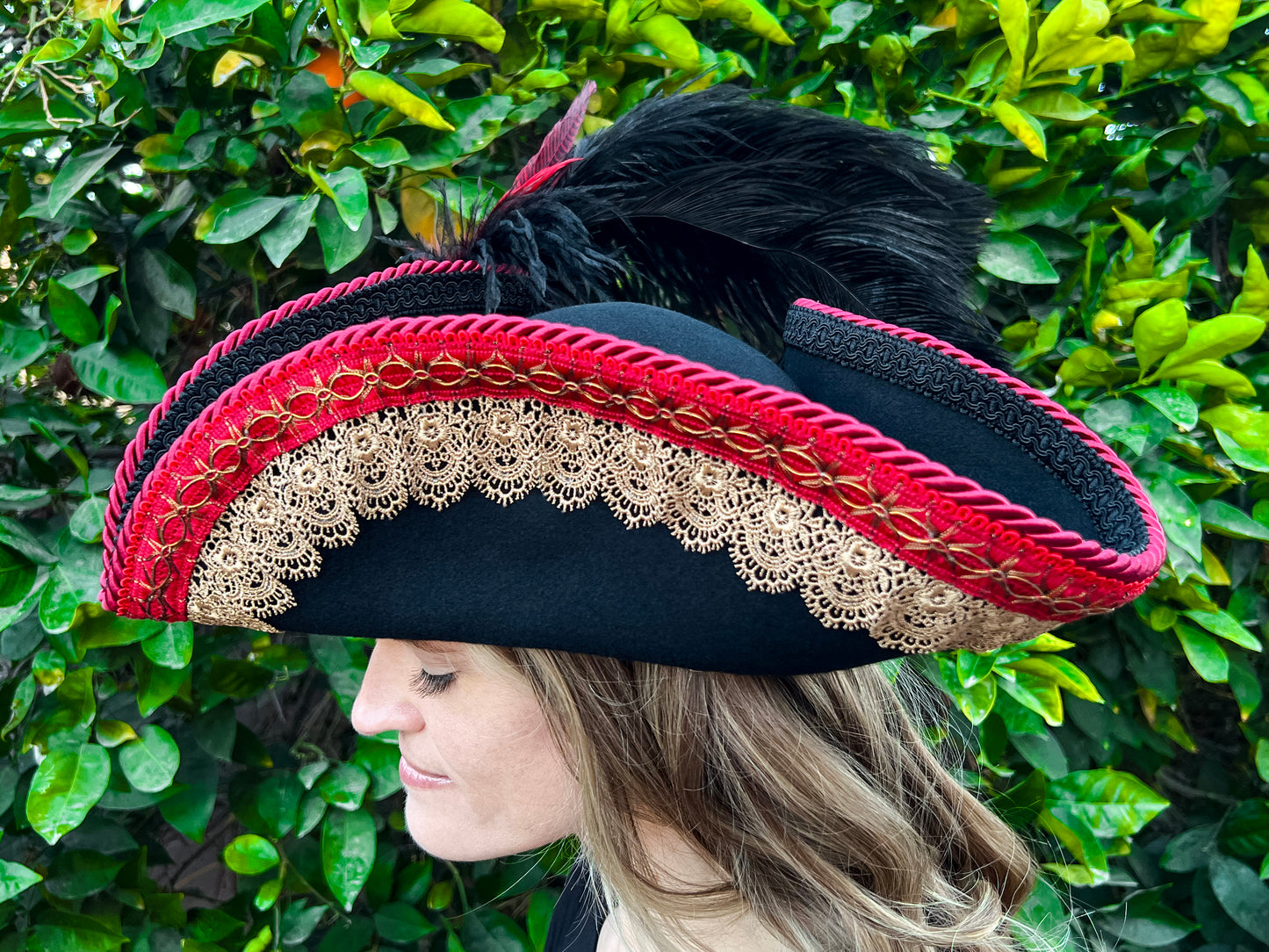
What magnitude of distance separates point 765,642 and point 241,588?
47cm

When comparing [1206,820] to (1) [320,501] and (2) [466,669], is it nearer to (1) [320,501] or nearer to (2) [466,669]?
(2) [466,669]

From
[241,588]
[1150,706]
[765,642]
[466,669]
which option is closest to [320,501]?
[241,588]

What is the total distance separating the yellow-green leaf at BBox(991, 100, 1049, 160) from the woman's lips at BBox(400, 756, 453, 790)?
1168 mm

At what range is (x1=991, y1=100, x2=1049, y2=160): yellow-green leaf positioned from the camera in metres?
1.30

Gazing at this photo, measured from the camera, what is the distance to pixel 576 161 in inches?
39.8

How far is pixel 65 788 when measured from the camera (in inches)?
46.8

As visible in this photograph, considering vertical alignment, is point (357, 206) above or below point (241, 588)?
above

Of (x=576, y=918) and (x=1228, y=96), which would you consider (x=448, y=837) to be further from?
(x=1228, y=96)

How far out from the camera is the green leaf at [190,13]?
1076mm

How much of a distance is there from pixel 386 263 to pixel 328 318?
593 mm

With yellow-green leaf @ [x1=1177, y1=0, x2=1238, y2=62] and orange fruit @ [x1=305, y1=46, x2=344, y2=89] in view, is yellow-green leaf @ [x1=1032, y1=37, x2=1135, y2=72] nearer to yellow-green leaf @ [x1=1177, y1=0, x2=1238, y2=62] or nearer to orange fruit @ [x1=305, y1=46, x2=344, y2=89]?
yellow-green leaf @ [x1=1177, y1=0, x2=1238, y2=62]

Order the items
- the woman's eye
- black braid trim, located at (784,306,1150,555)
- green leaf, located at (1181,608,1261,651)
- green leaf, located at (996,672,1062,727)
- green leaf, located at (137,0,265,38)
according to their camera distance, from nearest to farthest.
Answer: black braid trim, located at (784,306,1150,555) < the woman's eye < green leaf, located at (137,0,265,38) < green leaf, located at (996,672,1062,727) < green leaf, located at (1181,608,1261,651)

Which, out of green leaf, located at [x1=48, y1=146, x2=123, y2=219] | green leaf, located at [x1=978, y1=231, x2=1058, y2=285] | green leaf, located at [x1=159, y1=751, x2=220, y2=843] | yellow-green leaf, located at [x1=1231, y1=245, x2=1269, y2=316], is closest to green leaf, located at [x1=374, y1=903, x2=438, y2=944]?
green leaf, located at [x1=159, y1=751, x2=220, y2=843]

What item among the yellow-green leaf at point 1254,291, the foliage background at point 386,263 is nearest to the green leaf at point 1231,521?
the foliage background at point 386,263
